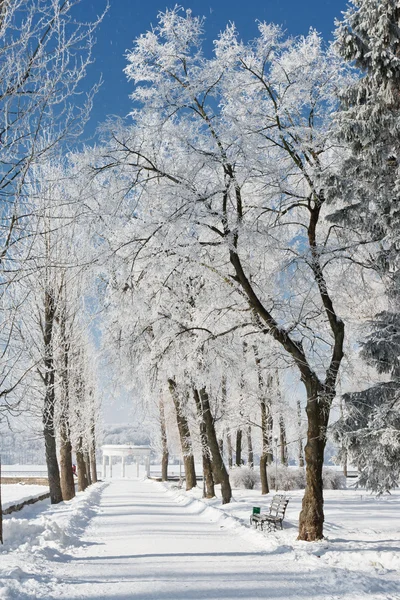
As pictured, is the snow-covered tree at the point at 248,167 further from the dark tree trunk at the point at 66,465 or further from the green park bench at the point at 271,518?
the dark tree trunk at the point at 66,465

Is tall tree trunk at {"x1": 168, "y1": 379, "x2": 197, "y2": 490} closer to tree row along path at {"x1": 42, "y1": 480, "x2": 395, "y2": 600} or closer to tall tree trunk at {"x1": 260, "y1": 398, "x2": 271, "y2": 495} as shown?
tall tree trunk at {"x1": 260, "y1": 398, "x2": 271, "y2": 495}

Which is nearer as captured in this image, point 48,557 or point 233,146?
point 48,557

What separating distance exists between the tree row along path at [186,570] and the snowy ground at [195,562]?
1 cm

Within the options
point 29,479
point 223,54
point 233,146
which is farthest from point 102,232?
point 29,479

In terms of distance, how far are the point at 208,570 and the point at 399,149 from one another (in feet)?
29.1

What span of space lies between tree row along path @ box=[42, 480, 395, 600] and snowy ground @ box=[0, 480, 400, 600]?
0.01 metres

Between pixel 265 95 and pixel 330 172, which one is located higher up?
pixel 265 95

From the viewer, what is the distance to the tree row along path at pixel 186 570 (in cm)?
670

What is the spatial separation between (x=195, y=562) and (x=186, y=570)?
0.72 m

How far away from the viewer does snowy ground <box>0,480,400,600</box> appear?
22.2ft

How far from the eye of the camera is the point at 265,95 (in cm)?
1222

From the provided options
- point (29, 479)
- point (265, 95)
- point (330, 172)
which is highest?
point (265, 95)

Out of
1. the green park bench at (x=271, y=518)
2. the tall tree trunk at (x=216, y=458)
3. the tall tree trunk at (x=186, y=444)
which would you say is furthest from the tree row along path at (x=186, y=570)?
the tall tree trunk at (x=186, y=444)

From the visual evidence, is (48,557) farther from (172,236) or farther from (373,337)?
(373,337)
